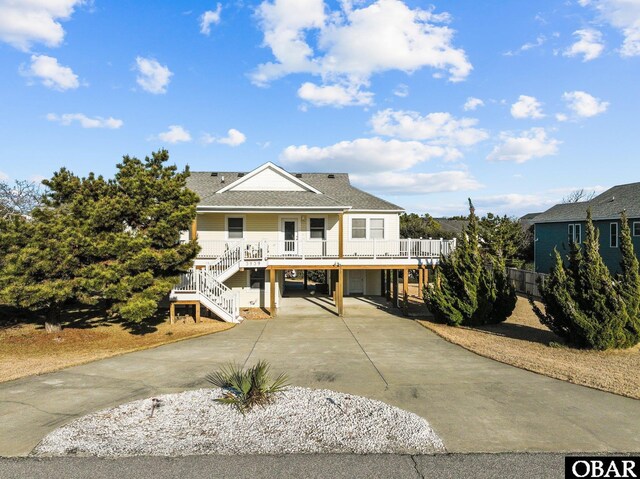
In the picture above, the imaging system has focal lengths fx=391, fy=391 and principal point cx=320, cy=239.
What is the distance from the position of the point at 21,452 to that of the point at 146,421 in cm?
166

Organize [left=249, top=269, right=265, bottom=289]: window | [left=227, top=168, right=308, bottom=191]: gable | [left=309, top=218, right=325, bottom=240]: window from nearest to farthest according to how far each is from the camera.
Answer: [left=249, top=269, right=265, bottom=289]: window → [left=309, top=218, right=325, bottom=240]: window → [left=227, top=168, right=308, bottom=191]: gable

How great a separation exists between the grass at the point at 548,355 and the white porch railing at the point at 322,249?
390 centimetres

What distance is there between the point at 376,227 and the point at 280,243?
5.75m

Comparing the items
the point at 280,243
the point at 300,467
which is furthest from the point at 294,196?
the point at 300,467

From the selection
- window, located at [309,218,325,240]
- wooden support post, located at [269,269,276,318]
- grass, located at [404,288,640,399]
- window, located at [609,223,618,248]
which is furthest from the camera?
window, located at [609,223,618,248]

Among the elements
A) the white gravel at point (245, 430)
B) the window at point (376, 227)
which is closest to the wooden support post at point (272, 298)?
the window at point (376, 227)

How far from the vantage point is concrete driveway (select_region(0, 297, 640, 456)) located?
615 cm

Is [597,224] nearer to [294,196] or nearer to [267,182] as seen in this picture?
[294,196]

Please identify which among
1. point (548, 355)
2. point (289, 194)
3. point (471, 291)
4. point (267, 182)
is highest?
point (267, 182)

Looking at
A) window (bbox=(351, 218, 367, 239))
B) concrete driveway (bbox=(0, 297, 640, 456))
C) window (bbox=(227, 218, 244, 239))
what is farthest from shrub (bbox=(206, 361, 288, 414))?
window (bbox=(351, 218, 367, 239))

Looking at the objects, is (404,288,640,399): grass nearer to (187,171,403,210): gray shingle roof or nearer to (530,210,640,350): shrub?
(530,210,640,350): shrub

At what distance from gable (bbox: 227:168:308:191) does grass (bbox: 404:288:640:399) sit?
1039 cm

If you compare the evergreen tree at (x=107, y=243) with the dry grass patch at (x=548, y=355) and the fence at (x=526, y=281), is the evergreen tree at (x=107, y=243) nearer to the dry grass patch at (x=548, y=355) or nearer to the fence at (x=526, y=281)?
the dry grass patch at (x=548, y=355)

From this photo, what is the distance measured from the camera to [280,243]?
19.0 metres
